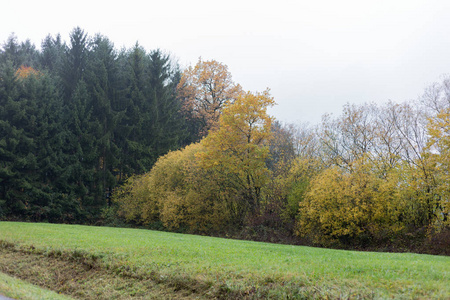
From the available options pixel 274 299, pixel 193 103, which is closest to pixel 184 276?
pixel 274 299

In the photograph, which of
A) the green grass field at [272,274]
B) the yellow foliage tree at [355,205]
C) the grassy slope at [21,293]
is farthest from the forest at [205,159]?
the grassy slope at [21,293]

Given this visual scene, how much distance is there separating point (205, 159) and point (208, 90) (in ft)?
63.8

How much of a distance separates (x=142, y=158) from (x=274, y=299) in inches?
1330

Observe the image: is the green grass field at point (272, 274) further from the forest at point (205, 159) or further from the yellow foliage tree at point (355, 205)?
the forest at point (205, 159)

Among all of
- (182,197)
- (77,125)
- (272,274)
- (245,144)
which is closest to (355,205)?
(245,144)

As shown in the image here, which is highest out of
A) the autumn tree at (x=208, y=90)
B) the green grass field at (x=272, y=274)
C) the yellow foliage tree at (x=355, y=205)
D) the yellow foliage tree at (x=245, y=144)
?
the autumn tree at (x=208, y=90)

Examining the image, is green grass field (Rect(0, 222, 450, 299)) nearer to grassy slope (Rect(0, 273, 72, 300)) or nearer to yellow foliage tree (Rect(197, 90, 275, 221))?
grassy slope (Rect(0, 273, 72, 300))

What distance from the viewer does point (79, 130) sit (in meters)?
35.9

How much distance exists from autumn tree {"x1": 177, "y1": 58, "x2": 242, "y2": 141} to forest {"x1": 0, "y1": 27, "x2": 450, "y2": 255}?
0.16m

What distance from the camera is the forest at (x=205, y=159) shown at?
1838 cm

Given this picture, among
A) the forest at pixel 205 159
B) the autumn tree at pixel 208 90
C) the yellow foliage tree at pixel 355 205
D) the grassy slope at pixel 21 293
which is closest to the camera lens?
the grassy slope at pixel 21 293

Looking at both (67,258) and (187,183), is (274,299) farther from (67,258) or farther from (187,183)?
(187,183)

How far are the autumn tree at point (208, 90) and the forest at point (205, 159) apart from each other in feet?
0.52

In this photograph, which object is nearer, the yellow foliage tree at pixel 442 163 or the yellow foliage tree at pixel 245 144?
the yellow foliage tree at pixel 442 163
